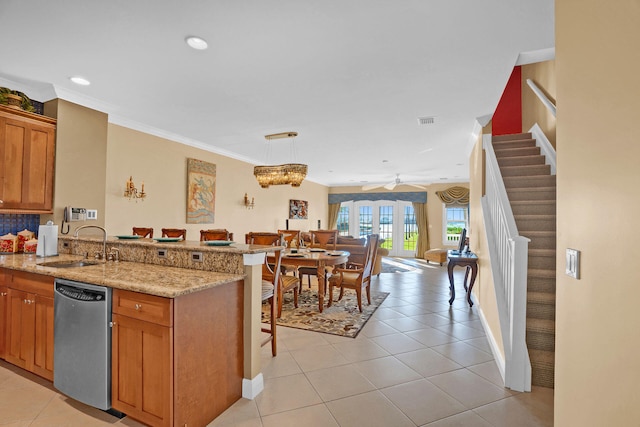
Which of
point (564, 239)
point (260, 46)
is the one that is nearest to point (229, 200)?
point (260, 46)

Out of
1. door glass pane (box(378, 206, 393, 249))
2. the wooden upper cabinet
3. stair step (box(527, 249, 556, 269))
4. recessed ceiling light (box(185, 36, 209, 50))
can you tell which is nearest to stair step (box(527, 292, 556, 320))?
stair step (box(527, 249, 556, 269))

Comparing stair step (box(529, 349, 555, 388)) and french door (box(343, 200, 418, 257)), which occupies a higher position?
french door (box(343, 200, 418, 257))

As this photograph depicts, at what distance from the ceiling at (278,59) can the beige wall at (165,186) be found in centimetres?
38

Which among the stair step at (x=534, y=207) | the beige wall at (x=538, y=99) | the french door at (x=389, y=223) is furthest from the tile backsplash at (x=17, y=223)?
the french door at (x=389, y=223)

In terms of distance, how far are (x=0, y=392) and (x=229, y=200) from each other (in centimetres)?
446

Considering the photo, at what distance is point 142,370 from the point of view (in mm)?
1797

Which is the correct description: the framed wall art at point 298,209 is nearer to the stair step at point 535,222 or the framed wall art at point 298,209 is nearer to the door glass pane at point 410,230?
the door glass pane at point 410,230

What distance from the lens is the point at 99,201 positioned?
3.82 meters

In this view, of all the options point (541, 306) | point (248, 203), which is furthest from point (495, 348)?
point (248, 203)

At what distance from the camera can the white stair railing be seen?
235cm

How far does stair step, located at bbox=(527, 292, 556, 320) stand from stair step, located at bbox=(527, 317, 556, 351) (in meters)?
0.08

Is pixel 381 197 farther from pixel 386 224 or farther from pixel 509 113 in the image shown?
pixel 509 113

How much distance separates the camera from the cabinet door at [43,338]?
7.37 ft

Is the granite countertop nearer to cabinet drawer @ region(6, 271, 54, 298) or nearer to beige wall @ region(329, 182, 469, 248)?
cabinet drawer @ region(6, 271, 54, 298)
